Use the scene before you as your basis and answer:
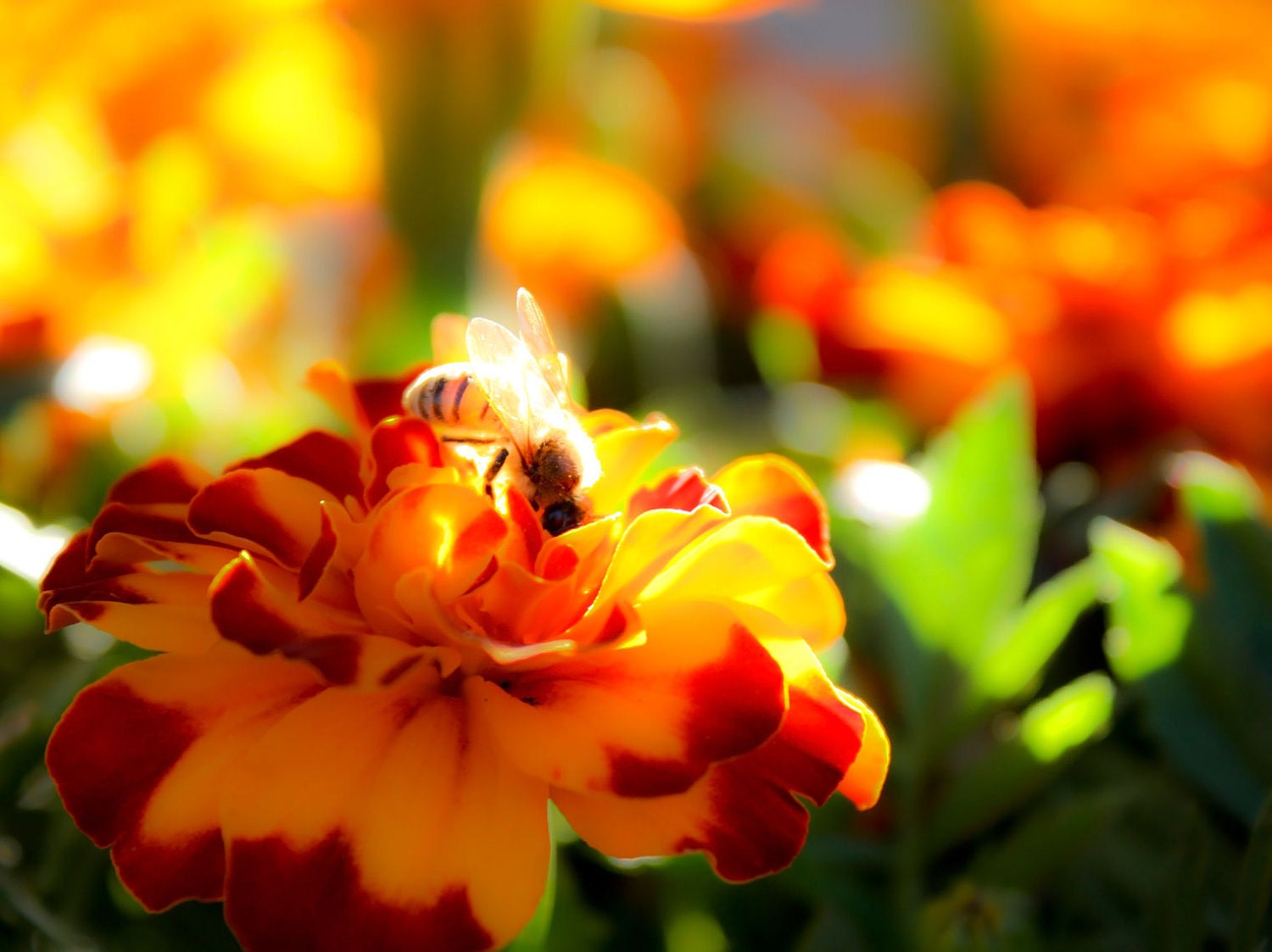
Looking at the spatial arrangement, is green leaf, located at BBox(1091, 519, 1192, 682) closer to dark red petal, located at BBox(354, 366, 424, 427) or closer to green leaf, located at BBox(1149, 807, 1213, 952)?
green leaf, located at BBox(1149, 807, 1213, 952)

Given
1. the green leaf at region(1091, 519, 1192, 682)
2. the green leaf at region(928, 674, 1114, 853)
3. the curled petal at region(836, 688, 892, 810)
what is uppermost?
the curled petal at region(836, 688, 892, 810)

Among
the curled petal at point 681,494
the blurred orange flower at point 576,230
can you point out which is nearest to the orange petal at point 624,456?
the curled petal at point 681,494

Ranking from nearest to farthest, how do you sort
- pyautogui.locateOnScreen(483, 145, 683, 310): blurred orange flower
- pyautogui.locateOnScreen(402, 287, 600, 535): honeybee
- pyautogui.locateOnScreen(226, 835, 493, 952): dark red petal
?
pyautogui.locateOnScreen(226, 835, 493, 952): dark red petal < pyautogui.locateOnScreen(402, 287, 600, 535): honeybee < pyautogui.locateOnScreen(483, 145, 683, 310): blurred orange flower

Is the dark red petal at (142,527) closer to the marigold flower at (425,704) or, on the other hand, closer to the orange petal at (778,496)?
the marigold flower at (425,704)

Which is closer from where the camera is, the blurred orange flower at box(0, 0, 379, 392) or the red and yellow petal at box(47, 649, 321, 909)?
the red and yellow petal at box(47, 649, 321, 909)

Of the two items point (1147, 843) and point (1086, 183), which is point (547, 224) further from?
point (1147, 843)

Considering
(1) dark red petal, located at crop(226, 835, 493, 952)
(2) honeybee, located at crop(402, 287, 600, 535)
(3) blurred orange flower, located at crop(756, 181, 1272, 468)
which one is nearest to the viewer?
(1) dark red petal, located at crop(226, 835, 493, 952)

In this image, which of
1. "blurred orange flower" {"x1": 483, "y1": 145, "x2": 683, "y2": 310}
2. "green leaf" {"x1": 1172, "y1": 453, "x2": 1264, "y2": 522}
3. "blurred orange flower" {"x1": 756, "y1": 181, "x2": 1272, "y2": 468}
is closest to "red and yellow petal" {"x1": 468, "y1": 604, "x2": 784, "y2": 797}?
"green leaf" {"x1": 1172, "y1": 453, "x2": 1264, "y2": 522}

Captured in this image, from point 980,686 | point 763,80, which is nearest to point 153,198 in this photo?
point 980,686
